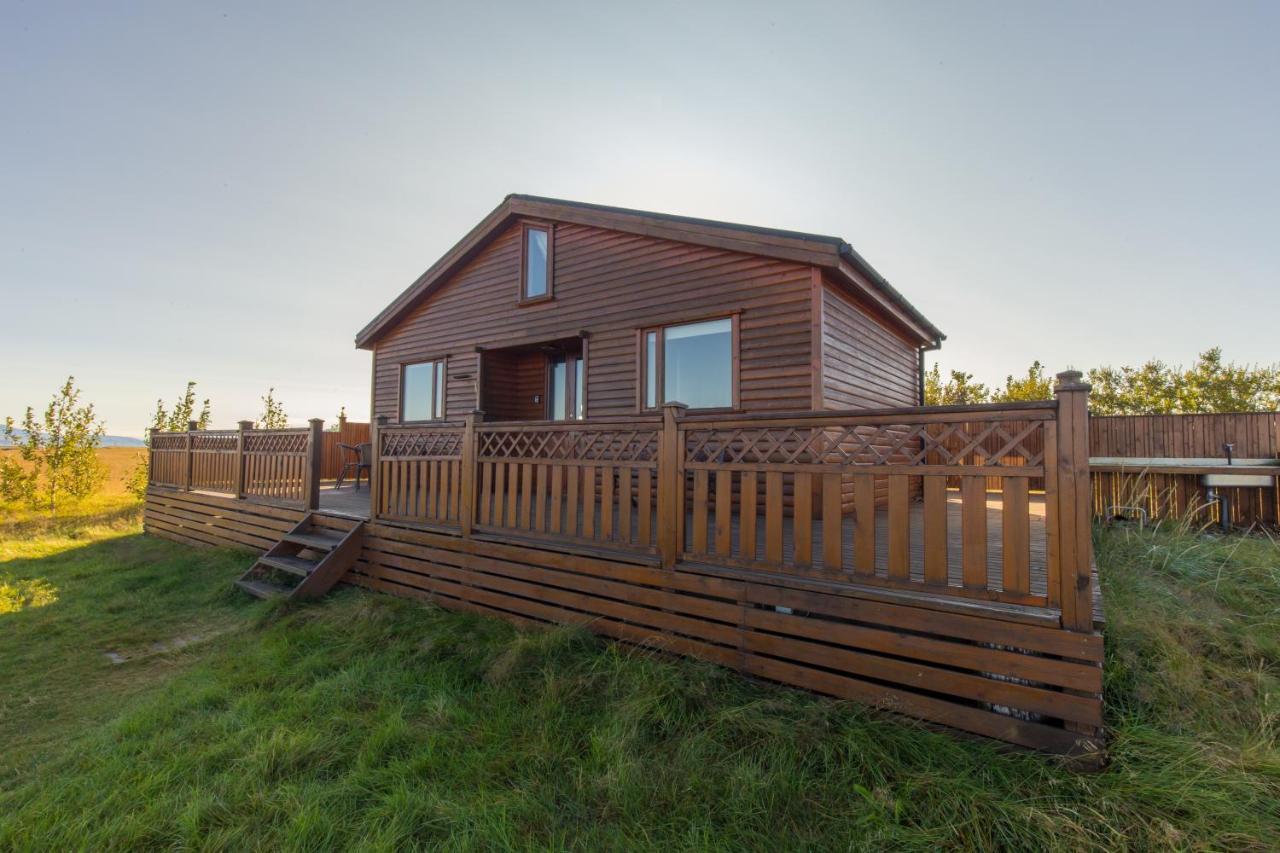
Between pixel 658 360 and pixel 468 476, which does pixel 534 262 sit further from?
pixel 468 476

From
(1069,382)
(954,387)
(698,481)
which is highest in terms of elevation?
(954,387)

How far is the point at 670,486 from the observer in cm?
338

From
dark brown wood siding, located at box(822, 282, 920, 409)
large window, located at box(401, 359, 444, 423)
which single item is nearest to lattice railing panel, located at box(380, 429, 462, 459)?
large window, located at box(401, 359, 444, 423)

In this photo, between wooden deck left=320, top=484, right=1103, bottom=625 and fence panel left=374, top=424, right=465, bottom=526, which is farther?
fence panel left=374, top=424, right=465, bottom=526

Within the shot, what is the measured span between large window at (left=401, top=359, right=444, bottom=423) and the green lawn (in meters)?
6.07

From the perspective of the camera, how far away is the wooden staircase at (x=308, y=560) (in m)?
4.97

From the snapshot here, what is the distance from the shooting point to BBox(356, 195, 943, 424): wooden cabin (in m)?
6.01

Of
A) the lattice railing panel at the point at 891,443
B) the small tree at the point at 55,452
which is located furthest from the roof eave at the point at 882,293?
the small tree at the point at 55,452

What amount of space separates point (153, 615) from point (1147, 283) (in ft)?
59.4

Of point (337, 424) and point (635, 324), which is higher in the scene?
point (635, 324)

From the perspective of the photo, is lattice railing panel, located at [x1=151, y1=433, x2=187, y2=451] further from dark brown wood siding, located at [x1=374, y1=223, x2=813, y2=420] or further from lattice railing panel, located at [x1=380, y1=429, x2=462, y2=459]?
lattice railing panel, located at [x1=380, y1=429, x2=462, y2=459]

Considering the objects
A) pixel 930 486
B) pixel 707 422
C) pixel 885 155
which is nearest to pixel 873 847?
pixel 930 486

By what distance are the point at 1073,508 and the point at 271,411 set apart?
1923 cm

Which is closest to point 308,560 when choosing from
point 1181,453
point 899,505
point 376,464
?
point 376,464
